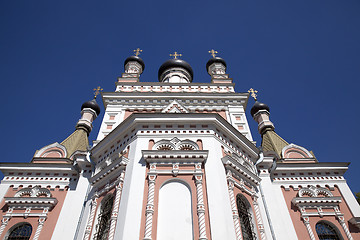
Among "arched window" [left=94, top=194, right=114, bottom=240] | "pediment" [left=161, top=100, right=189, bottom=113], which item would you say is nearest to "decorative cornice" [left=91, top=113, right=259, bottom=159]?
"pediment" [left=161, top=100, right=189, bottom=113]

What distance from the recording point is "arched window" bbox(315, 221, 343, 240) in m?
9.09

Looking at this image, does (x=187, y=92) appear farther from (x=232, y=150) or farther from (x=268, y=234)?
Answer: (x=268, y=234)

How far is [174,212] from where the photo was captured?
643cm

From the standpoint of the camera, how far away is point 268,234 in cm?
739

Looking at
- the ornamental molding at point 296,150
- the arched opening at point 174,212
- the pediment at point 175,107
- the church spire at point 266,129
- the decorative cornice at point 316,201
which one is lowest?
the arched opening at point 174,212

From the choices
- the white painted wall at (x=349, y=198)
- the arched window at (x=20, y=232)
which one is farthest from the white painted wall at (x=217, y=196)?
the arched window at (x=20, y=232)

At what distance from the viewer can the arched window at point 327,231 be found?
9.09 m

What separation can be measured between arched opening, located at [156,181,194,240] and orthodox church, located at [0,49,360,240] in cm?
2

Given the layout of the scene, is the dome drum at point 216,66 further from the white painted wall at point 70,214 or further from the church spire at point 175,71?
the white painted wall at point 70,214

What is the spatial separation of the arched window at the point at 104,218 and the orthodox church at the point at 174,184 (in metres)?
0.03

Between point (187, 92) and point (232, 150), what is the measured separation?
12.6 feet

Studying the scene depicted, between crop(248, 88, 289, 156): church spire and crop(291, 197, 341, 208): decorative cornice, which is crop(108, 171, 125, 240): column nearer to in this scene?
crop(291, 197, 341, 208): decorative cornice

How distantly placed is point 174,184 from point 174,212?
2.45 feet

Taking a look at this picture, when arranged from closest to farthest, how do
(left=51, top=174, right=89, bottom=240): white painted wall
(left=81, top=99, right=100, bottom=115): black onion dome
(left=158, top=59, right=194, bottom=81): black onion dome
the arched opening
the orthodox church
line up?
the arched opening < the orthodox church < (left=51, top=174, right=89, bottom=240): white painted wall < (left=158, top=59, right=194, bottom=81): black onion dome < (left=81, top=99, right=100, bottom=115): black onion dome
